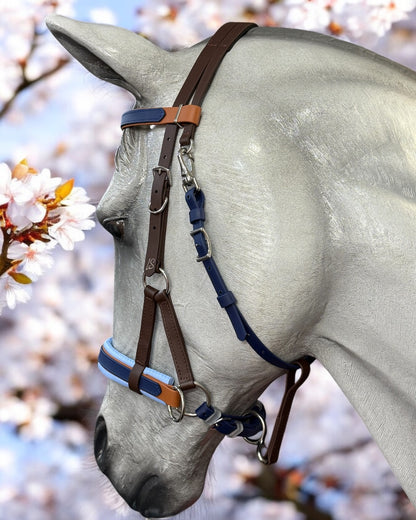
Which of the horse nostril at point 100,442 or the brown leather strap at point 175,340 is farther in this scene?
the horse nostril at point 100,442

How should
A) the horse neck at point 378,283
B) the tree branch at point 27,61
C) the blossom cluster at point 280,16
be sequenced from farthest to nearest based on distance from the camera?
1. the tree branch at point 27,61
2. the blossom cluster at point 280,16
3. the horse neck at point 378,283

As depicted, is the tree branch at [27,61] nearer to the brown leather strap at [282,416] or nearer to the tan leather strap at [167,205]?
the tan leather strap at [167,205]

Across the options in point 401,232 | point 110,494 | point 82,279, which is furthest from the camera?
point 82,279

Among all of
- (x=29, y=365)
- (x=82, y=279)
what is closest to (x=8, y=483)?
(x=29, y=365)

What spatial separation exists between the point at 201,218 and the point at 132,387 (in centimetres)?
29

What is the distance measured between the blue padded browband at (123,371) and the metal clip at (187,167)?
267 mm

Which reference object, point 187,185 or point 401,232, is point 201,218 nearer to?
point 187,185

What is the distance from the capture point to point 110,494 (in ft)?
3.85

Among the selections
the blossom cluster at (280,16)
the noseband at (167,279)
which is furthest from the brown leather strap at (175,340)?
the blossom cluster at (280,16)

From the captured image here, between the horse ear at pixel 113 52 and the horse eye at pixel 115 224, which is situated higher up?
the horse ear at pixel 113 52

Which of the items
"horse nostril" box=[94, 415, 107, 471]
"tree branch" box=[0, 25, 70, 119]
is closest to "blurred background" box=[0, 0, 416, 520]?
"tree branch" box=[0, 25, 70, 119]

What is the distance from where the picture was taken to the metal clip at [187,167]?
0.81 meters

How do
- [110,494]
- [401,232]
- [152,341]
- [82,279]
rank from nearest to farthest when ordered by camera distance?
[401,232]
[152,341]
[110,494]
[82,279]

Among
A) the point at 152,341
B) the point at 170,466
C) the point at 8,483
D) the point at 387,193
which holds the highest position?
the point at 387,193
